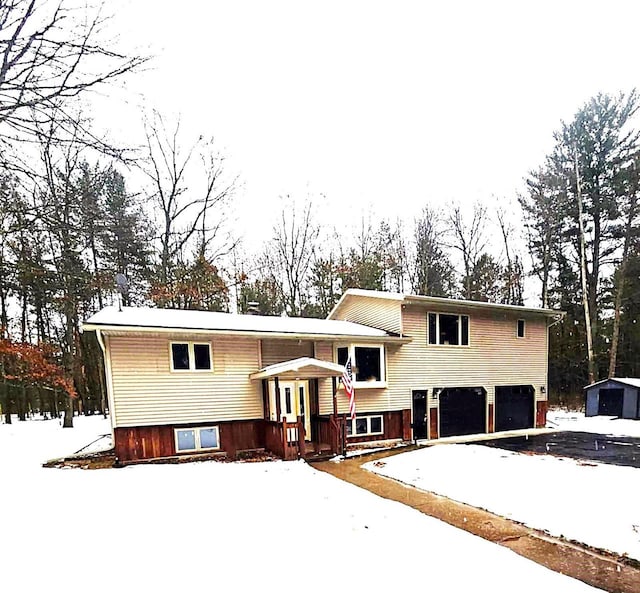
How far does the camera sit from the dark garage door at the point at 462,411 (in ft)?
46.0

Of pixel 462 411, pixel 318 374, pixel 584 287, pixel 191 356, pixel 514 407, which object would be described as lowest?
pixel 514 407

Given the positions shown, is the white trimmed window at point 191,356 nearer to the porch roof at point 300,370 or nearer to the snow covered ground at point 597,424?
the porch roof at point 300,370

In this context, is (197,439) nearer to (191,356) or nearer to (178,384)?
(178,384)

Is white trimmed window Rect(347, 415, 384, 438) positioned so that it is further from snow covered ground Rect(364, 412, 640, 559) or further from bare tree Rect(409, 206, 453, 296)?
bare tree Rect(409, 206, 453, 296)

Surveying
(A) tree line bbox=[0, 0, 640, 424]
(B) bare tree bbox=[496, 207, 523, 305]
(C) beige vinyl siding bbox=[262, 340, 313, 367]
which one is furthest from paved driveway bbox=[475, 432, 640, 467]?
(B) bare tree bbox=[496, 207, 523, 305]

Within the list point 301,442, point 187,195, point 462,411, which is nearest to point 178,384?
point 301,442

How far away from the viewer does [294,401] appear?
11461 millimetres

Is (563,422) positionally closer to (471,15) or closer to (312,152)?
(471,15)

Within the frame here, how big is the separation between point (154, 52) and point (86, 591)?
21.3ft

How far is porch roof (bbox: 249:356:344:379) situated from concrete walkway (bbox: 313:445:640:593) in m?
3.30

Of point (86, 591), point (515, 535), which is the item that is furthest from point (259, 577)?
point (515, 535)

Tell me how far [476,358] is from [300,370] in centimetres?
738

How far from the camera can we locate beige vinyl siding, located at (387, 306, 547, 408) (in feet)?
43.3

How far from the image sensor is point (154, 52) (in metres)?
5.74
